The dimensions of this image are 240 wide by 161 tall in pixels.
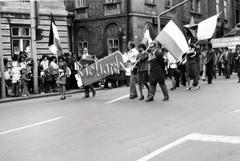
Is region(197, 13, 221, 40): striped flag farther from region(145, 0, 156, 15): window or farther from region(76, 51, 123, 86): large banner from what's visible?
region(145, 0, 156, 15): window

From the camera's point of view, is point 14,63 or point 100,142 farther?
point 14,63

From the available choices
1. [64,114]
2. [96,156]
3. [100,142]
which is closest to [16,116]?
[64,114]

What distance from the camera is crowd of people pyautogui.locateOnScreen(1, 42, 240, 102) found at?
13.4 metres

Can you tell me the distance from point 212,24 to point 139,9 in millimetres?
12522

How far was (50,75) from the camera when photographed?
19.8 m

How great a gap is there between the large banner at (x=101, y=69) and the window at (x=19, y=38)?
9720 millimetres

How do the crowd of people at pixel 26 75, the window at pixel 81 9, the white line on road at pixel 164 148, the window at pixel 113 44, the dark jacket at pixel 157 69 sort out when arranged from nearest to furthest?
the white line on road at pixel 164 148 < the dark jacket at pixel 157 69 < the crowd of people at pixel 26 75 < the window at pixel 113 44 < the window at pixel 81 9

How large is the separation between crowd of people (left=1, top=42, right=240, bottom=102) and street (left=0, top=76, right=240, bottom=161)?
1000 mm

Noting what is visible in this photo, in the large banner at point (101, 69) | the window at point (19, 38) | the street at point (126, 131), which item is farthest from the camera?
the window at point (19, 38)

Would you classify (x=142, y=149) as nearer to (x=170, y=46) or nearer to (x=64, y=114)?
(x=64, y=114)

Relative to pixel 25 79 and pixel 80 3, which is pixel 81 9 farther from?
pixel 25 79

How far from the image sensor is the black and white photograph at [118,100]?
717 cm

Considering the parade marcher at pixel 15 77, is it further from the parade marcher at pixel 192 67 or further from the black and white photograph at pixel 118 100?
the parade marcher at pixel 192 67

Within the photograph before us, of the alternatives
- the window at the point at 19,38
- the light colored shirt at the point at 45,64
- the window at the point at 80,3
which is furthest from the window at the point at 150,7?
the light colored shirt at the point at 45,64
